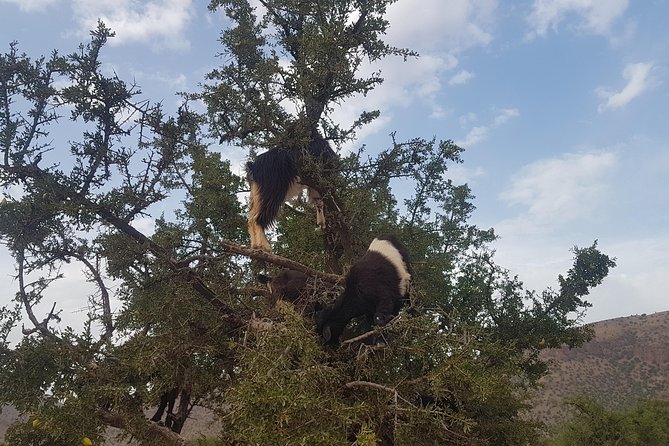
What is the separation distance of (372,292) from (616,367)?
34262 mm

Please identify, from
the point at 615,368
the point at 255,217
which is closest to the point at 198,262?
the point at 255,217

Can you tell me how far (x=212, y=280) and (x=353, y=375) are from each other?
209 centimetres

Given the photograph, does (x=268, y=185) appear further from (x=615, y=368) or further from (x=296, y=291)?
(x=615, y=368)

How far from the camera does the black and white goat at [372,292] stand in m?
5.75

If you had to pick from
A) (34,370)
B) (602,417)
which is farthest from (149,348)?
(602,417)

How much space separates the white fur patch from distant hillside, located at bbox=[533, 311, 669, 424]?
77.6ft

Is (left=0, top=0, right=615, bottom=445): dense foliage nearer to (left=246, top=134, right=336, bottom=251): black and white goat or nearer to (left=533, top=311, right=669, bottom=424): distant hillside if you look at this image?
(left=246, top=134, right=336, bottom=251): black and white goat

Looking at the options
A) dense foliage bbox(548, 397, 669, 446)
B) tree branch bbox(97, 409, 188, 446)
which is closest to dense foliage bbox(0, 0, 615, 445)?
tree branch bbox(97, 409, 188, 446)

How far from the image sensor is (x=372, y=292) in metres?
5.79

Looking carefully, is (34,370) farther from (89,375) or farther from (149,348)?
(149,348)

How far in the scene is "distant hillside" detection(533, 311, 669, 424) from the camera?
96.5 ft

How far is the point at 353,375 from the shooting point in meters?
5.29

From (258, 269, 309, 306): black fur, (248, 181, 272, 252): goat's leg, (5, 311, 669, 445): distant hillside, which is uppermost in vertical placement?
(5, 311, 669, 445): distant hillside

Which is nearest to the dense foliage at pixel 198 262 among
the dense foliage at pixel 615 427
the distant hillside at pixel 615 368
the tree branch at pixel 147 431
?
the tree branch at pixel 147 431
